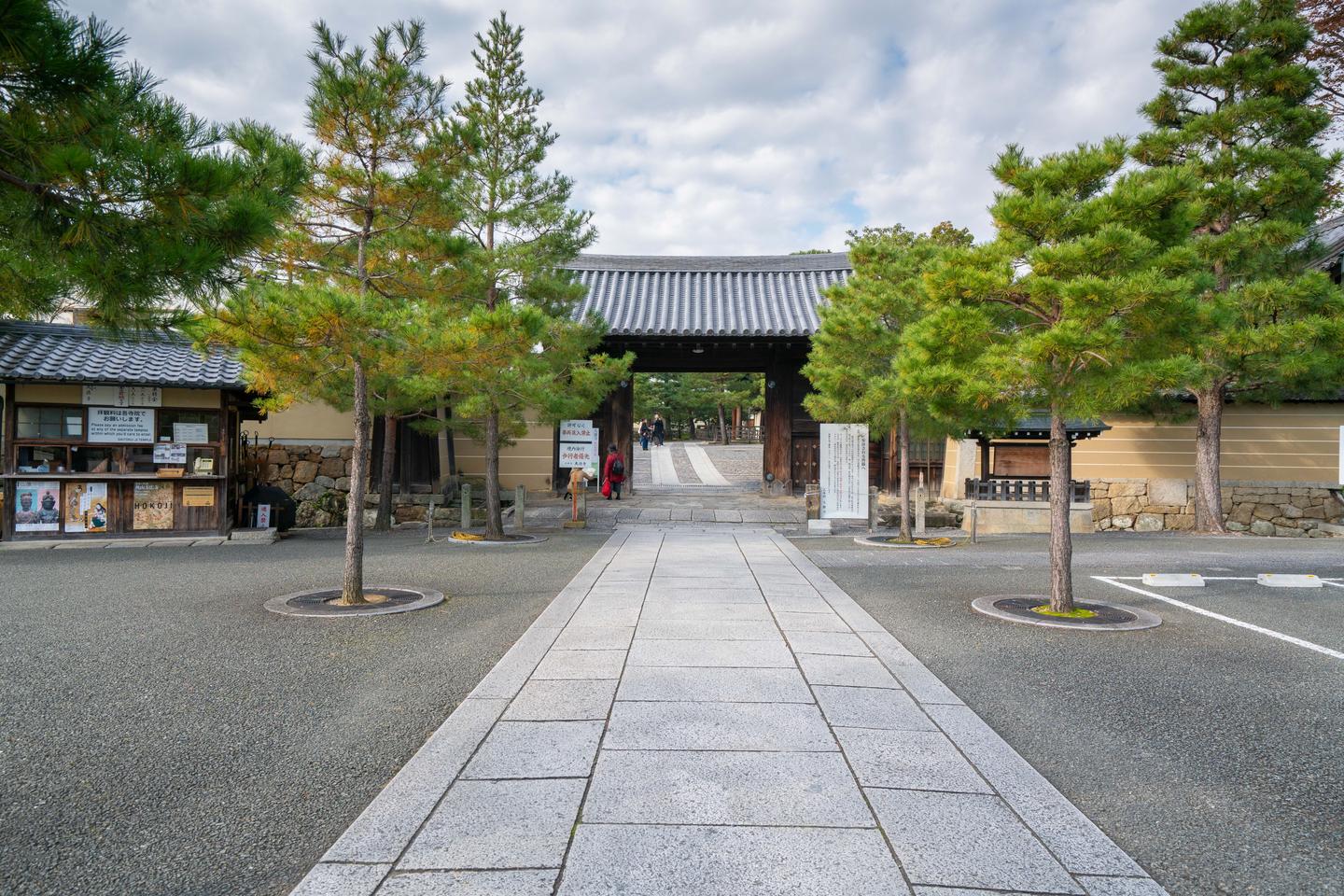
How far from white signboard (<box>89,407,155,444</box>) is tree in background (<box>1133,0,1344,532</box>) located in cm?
1517

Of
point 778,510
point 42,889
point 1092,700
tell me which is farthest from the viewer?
point 778,510

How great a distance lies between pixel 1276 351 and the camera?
35.6ft

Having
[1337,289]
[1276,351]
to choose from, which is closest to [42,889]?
[1276,351]

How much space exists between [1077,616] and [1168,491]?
1046 centimetres

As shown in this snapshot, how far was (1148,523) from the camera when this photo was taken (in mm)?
14492

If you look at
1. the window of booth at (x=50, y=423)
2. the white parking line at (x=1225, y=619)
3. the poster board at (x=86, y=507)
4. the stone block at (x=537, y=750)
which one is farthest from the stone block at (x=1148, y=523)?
the window of booth at (x=50, y=423)

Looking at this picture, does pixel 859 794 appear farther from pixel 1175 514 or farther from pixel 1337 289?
pixel 1175 514

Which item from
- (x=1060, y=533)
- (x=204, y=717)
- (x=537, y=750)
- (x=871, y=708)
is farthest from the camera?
(x=1060, y=533)

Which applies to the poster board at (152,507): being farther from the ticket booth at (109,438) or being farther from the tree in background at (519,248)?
the tree in background at (519,248)

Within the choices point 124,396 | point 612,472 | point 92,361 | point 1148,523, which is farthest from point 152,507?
point 1148,523

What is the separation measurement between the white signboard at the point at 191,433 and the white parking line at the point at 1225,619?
12.1 metres

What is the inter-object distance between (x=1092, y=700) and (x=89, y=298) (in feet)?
16.6

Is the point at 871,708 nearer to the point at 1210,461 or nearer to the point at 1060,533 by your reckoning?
the point at 1060,533

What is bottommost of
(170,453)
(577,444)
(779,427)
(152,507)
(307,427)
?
(152,507)
